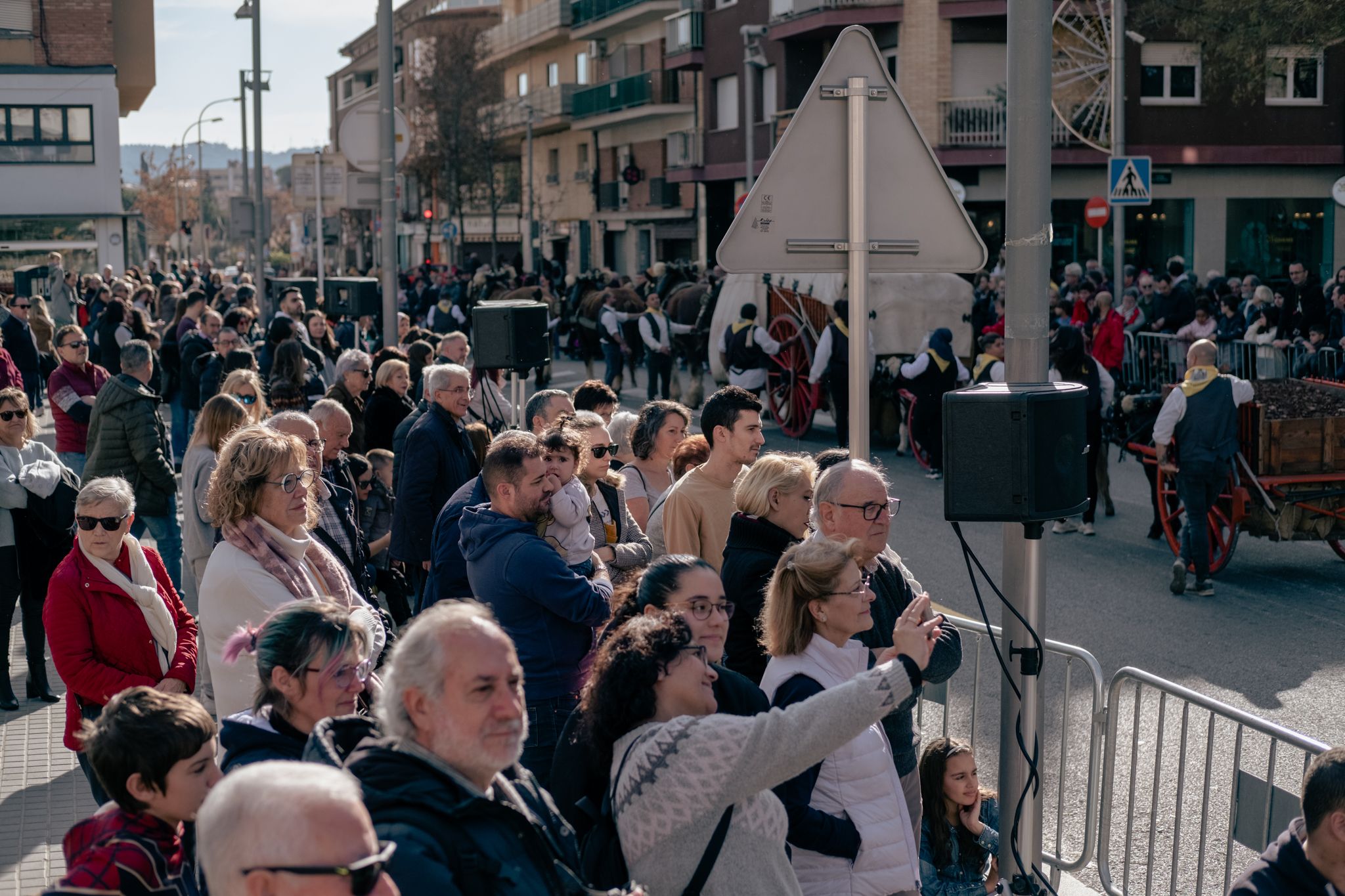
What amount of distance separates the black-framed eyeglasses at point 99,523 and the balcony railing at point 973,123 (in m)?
29.2

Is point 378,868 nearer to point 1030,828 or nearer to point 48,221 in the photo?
point 1030,828

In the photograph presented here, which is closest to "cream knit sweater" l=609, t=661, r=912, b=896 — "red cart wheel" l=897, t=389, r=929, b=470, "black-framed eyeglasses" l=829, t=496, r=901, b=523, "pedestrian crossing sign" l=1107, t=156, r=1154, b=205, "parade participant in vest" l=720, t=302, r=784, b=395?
"black-framed eyeglasses" l=829, t=496, r=901, b=523

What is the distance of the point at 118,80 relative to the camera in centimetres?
4547

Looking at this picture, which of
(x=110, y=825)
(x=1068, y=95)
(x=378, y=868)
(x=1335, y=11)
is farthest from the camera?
(x=1068, y=95)

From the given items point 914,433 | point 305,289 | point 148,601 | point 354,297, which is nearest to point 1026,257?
point 148,601

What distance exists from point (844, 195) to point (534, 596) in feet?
5.21

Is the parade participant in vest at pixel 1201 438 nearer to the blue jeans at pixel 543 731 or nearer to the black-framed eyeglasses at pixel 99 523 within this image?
the blue jeans at pixel 543 731

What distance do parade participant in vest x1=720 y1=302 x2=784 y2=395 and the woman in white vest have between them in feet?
45.7

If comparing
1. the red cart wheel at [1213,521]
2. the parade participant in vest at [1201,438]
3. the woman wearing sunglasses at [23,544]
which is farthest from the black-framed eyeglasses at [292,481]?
the red cart wheel at [1213,521]

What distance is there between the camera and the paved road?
614cm

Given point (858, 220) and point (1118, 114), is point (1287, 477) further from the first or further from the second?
point (1118, 114)

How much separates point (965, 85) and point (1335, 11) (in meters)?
13.5

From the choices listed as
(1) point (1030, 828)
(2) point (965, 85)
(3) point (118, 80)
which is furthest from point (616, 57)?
(1) point (1030, 828)

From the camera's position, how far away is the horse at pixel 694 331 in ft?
69.8
